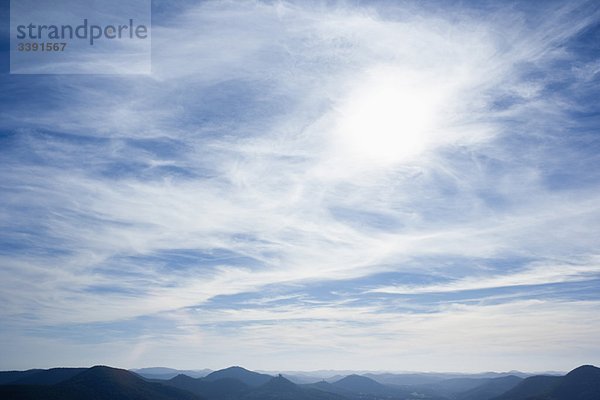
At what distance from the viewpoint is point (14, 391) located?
595 feet

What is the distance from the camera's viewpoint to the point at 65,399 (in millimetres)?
192500

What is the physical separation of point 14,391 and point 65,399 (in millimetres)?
22330
